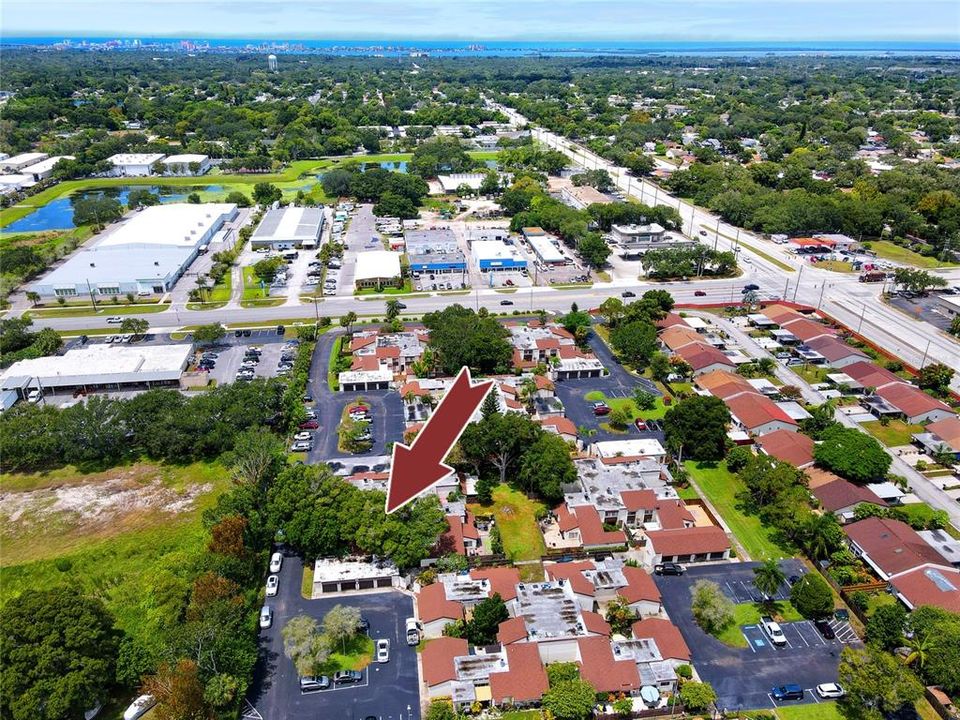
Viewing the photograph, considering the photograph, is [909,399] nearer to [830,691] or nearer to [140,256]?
[830,691]

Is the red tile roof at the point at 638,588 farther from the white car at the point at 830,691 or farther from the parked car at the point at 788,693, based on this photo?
the white car at the point at 830,691

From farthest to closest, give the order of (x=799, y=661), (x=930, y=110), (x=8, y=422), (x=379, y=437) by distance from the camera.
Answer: (x=930, y=110), (x=379, y=437), (x=8, y=422), (x=799, y=661)

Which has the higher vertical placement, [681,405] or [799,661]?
[681,405]

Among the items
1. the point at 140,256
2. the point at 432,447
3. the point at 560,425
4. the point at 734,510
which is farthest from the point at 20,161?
the point at 432,447

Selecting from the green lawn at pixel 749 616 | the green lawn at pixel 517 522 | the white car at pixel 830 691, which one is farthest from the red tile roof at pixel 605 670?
the white car at pixel 830 691

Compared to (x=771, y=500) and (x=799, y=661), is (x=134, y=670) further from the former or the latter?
(x=771, y=500)

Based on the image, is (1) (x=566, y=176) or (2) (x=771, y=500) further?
(1) (x=566, y=176)

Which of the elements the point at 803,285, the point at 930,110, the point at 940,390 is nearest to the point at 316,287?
the point at 803,285

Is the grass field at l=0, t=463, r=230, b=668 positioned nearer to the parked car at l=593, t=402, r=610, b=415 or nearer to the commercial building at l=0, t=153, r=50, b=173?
the parked car at l=593, t=402, r=610, b=415
